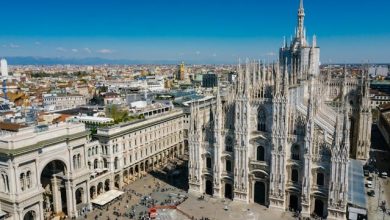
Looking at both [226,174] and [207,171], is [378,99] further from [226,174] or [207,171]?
[207,171]

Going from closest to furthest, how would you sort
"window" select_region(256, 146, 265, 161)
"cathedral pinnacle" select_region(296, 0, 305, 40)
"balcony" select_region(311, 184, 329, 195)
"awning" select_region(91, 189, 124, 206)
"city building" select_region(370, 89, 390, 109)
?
1. "balcony" select_region(311, 184, 329, 195)
2. "window" select_region(256, 146, 265, 161)
3. "awning" select_region(91, 189, 124, 206)
4. "cathedral pinnacle" select_region(296, 0, 305, 40)
5. "city building" select_region(370, 89, 390, 109)

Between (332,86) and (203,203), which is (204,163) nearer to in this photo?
(203,203)

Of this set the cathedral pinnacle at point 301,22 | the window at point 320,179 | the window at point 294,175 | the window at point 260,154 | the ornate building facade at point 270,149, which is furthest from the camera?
the cathedral pinnacle at point 301,22

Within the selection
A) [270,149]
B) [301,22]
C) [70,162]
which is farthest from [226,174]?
[301,22]

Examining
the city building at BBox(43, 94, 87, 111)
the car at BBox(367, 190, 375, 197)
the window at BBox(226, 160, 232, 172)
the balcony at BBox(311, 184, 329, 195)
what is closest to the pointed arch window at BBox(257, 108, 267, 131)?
the window at BBox(226, 160, 232, 172)

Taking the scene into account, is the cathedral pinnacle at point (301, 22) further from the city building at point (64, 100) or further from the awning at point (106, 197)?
the city building at point (64, 100)

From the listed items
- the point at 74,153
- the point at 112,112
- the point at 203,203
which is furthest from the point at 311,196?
the point at 112,112

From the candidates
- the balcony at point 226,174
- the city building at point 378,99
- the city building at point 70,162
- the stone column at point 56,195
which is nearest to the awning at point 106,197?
the city building at point 70,162

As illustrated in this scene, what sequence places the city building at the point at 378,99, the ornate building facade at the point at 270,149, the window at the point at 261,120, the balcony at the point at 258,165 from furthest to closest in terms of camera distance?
the city building at the point at 378,99 < the balcony at the point at 258,165 < the window at the point at 261,120 < the ornate building facade at the point at 270,149

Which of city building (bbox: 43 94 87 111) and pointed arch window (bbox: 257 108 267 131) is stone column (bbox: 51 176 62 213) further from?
city building (bbox: 43 94 87 111)
